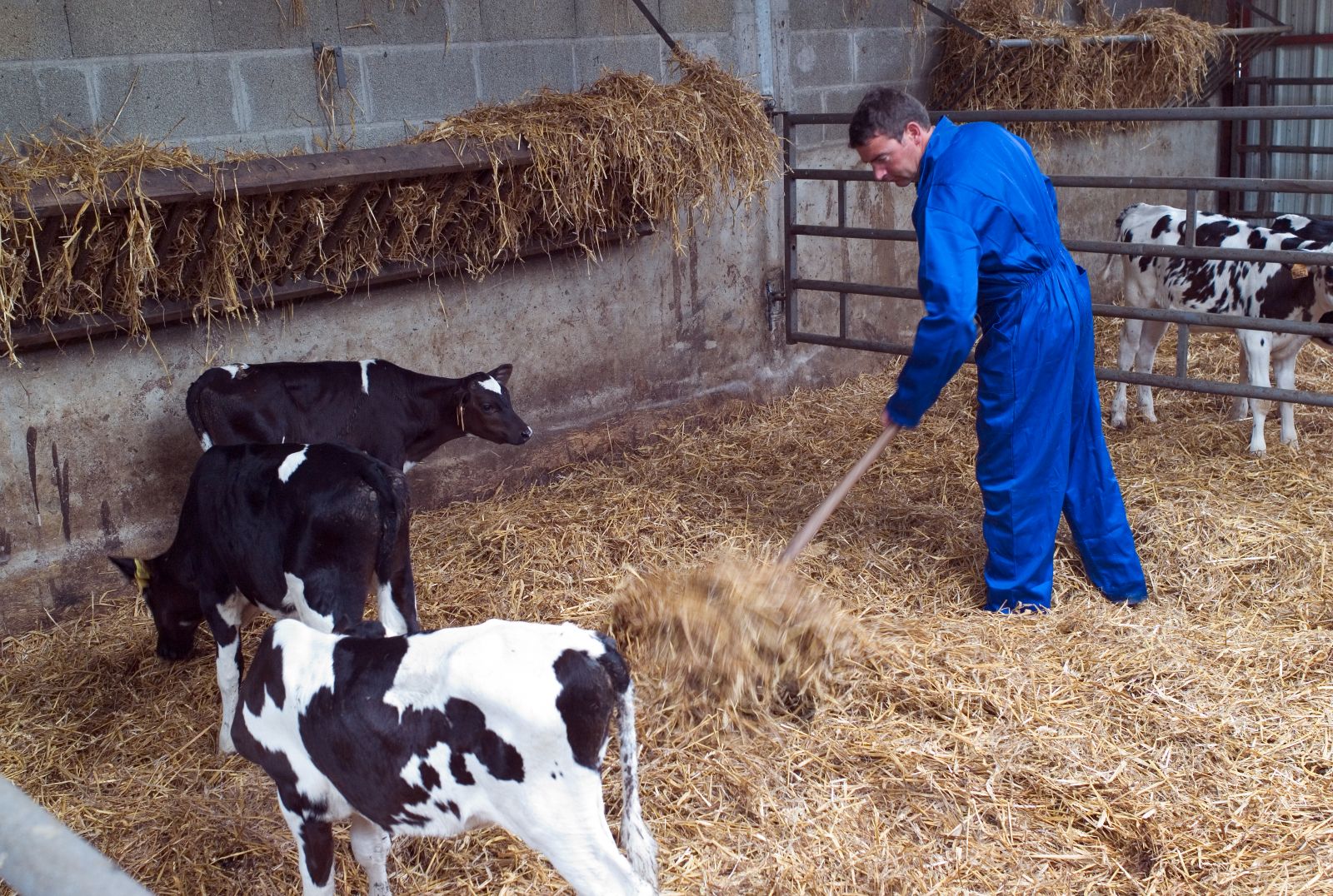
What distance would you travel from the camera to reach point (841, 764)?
3.42 metres

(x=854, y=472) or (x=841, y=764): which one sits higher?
(x=854, y=472)

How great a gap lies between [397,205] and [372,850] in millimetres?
2757

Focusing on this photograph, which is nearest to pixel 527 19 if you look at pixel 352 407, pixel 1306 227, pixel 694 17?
pixel 694 17

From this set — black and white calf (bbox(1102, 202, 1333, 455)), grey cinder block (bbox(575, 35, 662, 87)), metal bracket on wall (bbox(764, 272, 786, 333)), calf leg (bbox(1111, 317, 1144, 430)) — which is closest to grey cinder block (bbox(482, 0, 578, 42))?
grey cinder block (bbox(575, 35, 662, 87))

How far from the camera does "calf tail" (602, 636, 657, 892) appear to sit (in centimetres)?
239

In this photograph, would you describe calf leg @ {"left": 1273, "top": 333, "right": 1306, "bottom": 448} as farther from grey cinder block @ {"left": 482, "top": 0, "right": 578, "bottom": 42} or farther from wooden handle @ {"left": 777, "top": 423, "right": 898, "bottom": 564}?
grey cinder block @ {"left": 482, "top": 0, "right": 578, "bottom": 42}

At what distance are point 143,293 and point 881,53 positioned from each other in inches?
186

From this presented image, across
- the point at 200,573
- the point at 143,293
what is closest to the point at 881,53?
the point at 143,293

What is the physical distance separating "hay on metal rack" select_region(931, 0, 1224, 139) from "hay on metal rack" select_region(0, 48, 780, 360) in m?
1.99

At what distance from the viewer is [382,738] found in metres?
2.45

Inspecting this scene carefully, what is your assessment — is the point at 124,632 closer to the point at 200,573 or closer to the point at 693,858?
the point at 200,573

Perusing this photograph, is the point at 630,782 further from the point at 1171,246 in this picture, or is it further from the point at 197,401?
the point at 1171,246

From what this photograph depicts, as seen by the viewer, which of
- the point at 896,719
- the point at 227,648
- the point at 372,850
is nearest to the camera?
the point at 372,850

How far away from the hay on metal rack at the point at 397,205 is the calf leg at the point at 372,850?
83.4 inches
